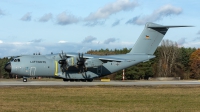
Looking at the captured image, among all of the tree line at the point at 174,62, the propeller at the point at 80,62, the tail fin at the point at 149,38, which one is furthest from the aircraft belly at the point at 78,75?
the tree line at the point at 174,62

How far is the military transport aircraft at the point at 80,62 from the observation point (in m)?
40.6

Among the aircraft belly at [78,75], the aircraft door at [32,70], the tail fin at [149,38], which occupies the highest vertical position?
the tail fin at [149,38]

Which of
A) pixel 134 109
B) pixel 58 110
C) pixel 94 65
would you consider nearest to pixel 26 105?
pixel 58 110

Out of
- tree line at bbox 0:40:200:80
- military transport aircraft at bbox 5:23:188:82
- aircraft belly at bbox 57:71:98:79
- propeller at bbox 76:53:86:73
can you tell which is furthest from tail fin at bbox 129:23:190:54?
tree line at bbox 0:40:200:80

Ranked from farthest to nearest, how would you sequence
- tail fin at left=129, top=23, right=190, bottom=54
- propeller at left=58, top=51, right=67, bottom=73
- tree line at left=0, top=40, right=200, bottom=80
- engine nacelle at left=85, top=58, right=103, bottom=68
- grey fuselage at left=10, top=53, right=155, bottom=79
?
tree line at left=0, top=40, right=200, bottom=80
tail fin at left=129, top=23, right=190, bottom=54
grey fuselage at left=10, top=53, right=155, bottom=79
propeller at left=58, top=51, right=67, bottom=73
engine nacelle at left=85, top=58, right=103, bottom=68

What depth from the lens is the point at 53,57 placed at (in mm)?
41719

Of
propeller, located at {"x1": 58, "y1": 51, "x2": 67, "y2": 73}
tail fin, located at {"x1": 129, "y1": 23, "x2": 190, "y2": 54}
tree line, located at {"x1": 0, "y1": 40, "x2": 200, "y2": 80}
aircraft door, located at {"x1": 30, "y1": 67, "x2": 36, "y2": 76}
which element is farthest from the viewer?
tree line, located at {"x1": 0, "y1": 40, "x2": 200, "y2": 80}

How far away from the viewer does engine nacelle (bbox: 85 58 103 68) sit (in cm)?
4034

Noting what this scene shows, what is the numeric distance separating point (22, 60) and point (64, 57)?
15.7ft

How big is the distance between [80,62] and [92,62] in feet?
4.43

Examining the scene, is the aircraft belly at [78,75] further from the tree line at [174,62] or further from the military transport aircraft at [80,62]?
the tree line at [174,62]

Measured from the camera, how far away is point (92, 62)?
40.4 metres

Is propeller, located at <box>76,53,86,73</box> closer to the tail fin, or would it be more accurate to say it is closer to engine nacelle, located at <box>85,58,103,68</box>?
engine nacelle, located at <box>85,58,103,68</box>

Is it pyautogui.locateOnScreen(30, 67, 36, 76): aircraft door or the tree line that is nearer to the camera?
pyautogui.locateOnScreen(30, 67, 36, 76): aircraft door
